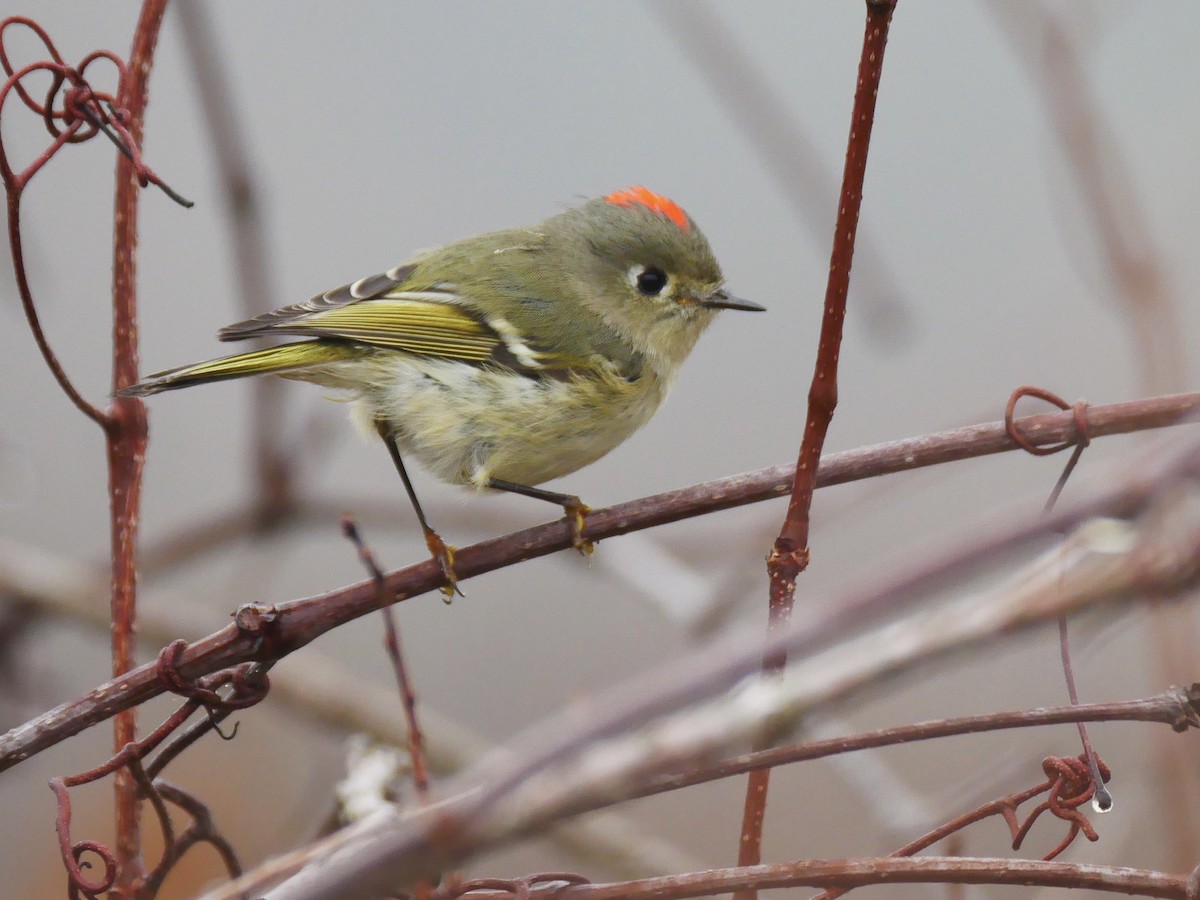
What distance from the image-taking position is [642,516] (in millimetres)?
1167

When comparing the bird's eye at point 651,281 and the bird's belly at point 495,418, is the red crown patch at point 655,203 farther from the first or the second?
the bird's belly at point 495,418

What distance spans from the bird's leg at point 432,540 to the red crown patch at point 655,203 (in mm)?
627

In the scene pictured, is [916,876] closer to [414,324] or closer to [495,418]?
[495,418]

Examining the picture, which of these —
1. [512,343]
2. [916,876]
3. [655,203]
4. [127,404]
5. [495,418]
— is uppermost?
[655,203]

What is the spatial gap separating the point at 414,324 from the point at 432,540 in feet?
1.26

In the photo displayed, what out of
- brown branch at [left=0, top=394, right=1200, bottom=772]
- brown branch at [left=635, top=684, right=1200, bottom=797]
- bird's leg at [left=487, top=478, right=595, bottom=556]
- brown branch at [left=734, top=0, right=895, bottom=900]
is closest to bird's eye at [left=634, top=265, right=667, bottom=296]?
bird's leg at [left=487, top=478, right=595, bottom=556]

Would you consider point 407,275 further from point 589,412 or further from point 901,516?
point 901,516

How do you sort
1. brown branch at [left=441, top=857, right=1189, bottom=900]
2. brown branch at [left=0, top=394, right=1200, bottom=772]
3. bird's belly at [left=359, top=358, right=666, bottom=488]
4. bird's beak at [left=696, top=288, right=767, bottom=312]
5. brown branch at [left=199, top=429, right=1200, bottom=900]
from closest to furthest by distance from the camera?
brown branch at [left=199, top=429, right=1200, bottom=900] < brown branch at [left=441, top=857, right=1189, bottom=900] < brown branch at [left=0, top=394, right=1200, bottom=772] < bird's belly at [left=359, top=358, right=666, bottom=488] < bird's beak at [left=696, top=288, right=767, bottom=312]

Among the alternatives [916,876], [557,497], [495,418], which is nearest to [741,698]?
[916,876]

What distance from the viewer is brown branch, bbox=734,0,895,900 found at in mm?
768

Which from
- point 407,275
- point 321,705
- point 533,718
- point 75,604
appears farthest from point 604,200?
point 533,718

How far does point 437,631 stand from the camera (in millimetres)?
3121

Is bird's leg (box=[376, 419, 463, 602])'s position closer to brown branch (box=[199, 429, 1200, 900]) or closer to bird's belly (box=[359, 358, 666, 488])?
bird's belly (box=[359, 358, 666, 488])

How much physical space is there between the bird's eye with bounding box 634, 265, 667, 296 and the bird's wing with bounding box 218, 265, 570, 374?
0.94 ft
